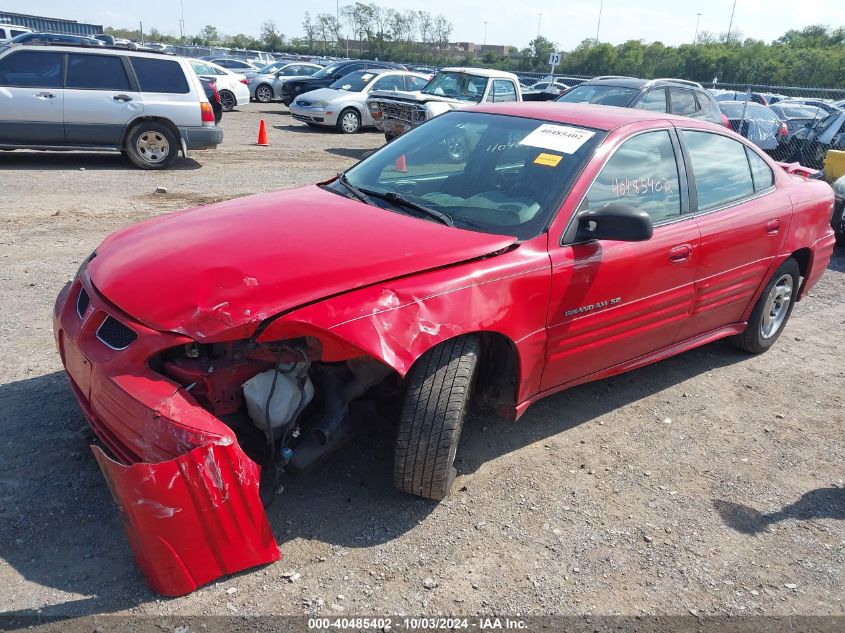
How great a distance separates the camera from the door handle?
396cm

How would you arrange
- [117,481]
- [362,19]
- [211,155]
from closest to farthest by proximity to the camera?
[117,481] < [211,155] < [362,19]

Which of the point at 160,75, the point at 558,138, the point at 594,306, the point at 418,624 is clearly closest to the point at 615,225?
the point at 594,306

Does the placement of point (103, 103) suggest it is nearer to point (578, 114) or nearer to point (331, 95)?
point (331, 95)

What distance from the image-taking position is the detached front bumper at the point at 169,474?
2529mm

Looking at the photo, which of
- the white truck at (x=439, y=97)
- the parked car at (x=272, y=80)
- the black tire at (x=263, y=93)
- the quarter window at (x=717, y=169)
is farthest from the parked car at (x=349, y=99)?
the quarter window at (x=717, y=169)

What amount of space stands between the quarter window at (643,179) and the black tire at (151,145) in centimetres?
885

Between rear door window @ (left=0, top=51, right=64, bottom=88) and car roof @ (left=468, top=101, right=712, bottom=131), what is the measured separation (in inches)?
326

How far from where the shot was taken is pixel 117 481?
255cm

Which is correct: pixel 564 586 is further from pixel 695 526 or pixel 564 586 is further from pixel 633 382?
pixel 633 382

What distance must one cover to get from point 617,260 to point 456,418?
1269mm

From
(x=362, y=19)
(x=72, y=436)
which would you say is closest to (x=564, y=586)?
(x=72, y=436)

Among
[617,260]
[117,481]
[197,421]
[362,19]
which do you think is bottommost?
[117,481]

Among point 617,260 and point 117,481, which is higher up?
point 617,260

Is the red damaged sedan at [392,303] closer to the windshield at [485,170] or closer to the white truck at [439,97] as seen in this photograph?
the windshield at [485,170]
